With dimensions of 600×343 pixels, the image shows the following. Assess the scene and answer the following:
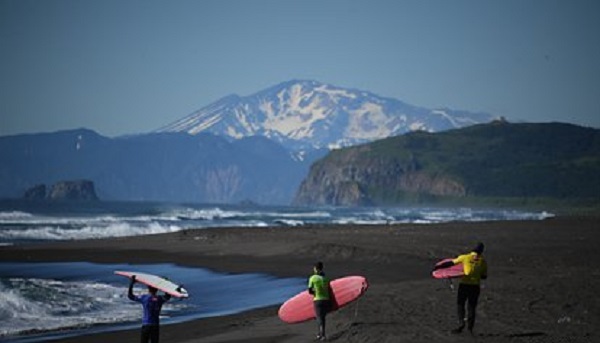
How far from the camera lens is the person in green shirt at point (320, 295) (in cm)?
1575

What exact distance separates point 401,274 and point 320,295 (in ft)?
41.9

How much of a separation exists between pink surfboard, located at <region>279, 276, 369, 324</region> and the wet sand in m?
0.27

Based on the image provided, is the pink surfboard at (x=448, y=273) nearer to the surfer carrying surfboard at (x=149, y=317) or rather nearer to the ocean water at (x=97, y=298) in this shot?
the ocean water at (x=97, y=298)

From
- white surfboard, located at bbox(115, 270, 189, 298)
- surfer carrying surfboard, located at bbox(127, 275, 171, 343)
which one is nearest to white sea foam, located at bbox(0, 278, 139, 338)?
white surfboard, located at bbox(115, 270, 189, 298)

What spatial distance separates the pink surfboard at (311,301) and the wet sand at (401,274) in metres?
0.27

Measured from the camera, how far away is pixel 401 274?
1117 inches

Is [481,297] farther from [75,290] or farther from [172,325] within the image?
[75,290]

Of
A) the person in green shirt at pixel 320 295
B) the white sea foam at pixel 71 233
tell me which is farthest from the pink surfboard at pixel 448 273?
the white sea foam at pixel 71 233

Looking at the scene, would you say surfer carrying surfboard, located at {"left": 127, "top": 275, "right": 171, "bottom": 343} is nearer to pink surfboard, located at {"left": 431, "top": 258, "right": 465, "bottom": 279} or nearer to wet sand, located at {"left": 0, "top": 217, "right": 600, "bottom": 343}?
wet sand, located at {"left": 0, "top": 217, "right": 600, "bottom": 343}

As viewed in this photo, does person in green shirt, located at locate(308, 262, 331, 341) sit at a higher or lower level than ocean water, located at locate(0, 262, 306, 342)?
higher

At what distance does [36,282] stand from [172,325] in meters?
9.24

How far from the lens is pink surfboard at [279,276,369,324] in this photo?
55.6 ft

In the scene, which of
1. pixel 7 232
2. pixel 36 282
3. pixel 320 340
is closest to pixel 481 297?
pixel 320 340

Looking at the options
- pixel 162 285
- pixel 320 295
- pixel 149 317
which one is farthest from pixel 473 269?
pixel 149 317
